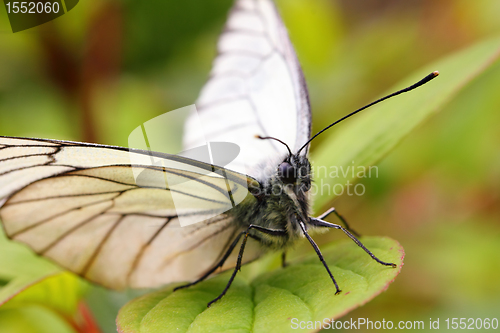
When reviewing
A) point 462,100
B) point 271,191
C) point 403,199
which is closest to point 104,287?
point 271,191

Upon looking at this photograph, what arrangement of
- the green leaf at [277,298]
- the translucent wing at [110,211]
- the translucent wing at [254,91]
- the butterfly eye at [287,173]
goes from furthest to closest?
the translucent wing at [254,91] → the butterfly eye at [287,173] → the translucent wing at [110,211] → the green leaf at [277,298]

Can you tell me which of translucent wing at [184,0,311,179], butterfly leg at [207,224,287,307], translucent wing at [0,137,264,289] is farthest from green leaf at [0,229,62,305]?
translucent wing at [184,0,311,179]

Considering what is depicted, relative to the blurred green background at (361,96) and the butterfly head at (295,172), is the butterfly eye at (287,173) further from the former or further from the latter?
the blurred green background at (361,96)

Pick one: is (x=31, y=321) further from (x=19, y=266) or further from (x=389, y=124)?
(x=389, y=124)

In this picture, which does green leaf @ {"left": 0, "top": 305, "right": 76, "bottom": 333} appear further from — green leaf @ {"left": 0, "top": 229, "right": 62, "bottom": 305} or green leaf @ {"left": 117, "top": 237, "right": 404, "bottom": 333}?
green leaf @ {"left": 117, "top": 237, "right": 404, "bottom": 333}

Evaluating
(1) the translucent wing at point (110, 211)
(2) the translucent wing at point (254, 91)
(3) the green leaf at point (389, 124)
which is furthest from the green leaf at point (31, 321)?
(3) the green leaf at point (389, 124)

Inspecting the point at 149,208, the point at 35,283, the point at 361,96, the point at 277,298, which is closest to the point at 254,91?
the point at 149,208
